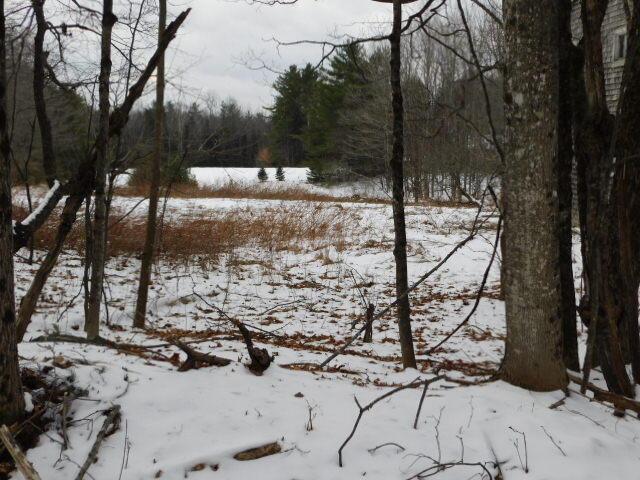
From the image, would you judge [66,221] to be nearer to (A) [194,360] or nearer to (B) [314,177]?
(A) [194,360]

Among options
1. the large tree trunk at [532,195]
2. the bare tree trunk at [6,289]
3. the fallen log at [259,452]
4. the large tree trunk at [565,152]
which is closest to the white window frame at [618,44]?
the large tree trunk at [565,152]

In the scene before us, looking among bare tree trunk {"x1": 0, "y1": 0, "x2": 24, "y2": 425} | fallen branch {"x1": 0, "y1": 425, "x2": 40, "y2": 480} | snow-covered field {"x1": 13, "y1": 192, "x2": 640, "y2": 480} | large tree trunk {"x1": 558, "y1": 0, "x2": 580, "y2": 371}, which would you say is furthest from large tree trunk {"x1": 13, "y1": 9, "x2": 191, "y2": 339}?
large tree trunk {"x1": 558, "y1": 0, "x2": 580, "y2": 371}

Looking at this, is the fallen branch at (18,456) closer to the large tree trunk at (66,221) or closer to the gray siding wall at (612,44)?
the large tree trunk at (66,221)

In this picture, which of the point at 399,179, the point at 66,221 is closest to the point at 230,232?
the point at 399,179

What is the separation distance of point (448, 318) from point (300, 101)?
31.7 m

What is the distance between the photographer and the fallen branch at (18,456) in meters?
1.69

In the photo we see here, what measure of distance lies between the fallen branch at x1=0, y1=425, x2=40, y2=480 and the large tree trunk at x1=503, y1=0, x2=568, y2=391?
8.40 ft

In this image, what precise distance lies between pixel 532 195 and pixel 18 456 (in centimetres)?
276

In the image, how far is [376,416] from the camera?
2580 mm

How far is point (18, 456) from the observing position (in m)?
1.75

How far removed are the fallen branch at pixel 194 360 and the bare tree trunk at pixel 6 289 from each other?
1061 millimetres

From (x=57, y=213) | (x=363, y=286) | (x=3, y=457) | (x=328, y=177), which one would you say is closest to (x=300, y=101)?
(x=328, y=177)

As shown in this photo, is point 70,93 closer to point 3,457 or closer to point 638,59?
point 3,457

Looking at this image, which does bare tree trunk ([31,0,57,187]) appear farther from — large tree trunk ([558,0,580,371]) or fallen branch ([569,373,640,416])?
fallen branch ([569,373,640,416])
